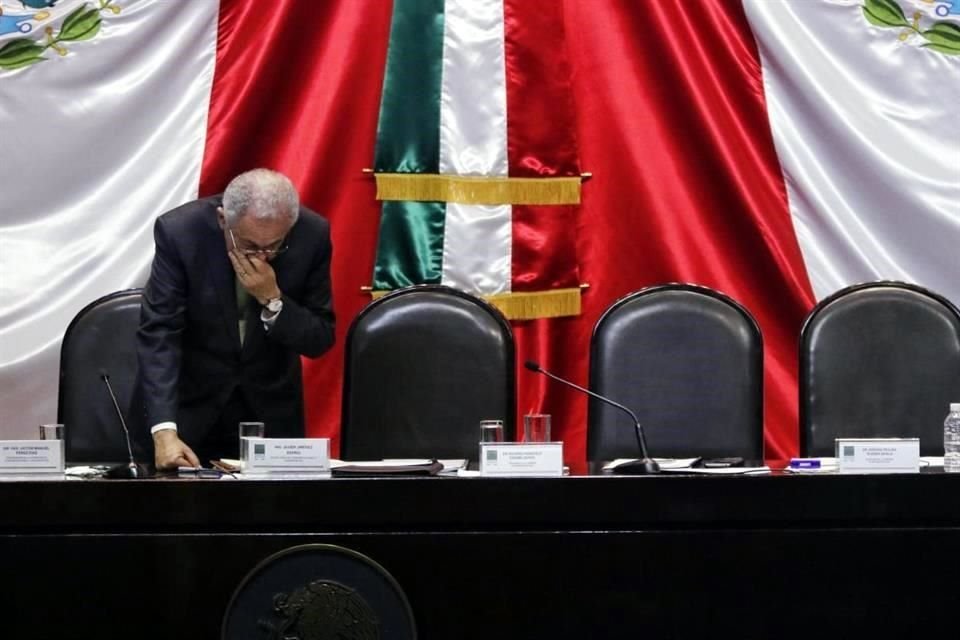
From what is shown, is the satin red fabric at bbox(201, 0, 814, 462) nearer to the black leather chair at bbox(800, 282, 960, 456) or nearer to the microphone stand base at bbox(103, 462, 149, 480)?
the black leather chair at bbox(800, 282, 960, 456)

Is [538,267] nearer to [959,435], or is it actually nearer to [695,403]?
[695,403]

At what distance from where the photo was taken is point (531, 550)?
8.24 feet

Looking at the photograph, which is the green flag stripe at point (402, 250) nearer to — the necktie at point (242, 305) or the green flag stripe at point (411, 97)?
the green flag stripe at point (411, 97)

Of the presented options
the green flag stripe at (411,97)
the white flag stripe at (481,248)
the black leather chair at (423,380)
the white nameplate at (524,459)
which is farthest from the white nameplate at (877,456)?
the green flag stripe at (411,97)

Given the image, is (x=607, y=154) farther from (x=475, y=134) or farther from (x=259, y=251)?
(x=259, y=251)

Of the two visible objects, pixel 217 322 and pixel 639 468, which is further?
pixel 217 322

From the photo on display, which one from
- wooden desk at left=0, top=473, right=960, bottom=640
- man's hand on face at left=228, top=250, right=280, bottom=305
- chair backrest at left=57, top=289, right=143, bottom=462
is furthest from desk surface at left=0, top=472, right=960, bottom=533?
chair backrest at left=57, top=289, right=143, bottom=462

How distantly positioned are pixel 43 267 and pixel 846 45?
8.33 ft

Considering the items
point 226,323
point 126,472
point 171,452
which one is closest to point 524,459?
point 126,472

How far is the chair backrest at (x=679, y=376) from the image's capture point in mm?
3615

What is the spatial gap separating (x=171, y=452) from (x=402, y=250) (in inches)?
51.0

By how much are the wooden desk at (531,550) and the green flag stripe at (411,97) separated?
1891 millimetres

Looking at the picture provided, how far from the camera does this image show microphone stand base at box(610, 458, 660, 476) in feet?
8.87

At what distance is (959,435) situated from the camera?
2.96 metres
